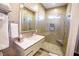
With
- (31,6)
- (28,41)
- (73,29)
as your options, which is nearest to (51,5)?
(31,6)

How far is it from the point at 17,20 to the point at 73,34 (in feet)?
2.79

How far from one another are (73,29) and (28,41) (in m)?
0.69

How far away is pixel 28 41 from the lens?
105cm

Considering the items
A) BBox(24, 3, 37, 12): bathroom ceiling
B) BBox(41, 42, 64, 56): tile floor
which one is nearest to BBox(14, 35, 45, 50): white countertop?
BBox(41, 42, 64, 56): tile floor

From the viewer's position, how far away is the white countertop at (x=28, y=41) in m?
0.99

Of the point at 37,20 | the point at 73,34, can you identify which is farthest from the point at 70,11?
the point at 37,20

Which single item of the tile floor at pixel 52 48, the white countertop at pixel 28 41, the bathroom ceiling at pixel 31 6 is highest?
the bathroom ceiling at pixel 31 6

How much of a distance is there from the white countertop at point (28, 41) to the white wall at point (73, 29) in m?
0.44

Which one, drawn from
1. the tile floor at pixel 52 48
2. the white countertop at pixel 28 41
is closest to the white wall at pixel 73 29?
the tile floor at pixel 52 48

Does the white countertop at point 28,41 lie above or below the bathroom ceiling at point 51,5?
below

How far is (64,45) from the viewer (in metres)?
1.06

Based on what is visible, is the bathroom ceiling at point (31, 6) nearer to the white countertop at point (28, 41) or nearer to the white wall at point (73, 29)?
the white countertop at point (28, 41)

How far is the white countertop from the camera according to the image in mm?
987

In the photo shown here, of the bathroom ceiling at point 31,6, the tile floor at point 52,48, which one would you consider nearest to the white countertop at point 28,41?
the tile floor at point 52,48
